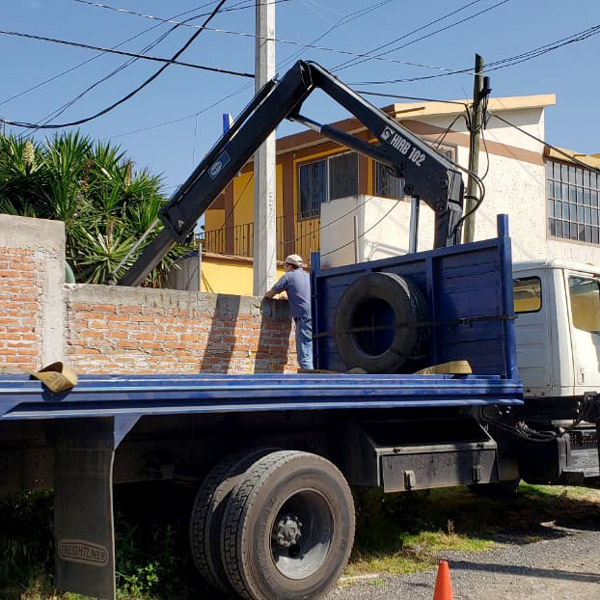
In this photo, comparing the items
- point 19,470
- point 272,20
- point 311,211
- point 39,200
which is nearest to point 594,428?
point 19,470

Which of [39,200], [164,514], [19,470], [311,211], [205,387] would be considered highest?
[311,211]

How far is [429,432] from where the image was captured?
691cm

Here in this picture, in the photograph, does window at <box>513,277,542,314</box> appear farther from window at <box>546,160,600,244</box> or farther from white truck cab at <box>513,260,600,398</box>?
window at <box>546,160,600,244</box>

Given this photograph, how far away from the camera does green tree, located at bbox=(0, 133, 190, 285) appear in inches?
508

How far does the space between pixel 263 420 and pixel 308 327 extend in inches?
148

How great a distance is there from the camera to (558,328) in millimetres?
8180

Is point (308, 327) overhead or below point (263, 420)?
overhead

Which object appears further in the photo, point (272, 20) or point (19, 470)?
point (272, 20)

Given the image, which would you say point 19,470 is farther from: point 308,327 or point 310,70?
point 310,70

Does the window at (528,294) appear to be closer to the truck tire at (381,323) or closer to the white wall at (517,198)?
the truck tire at (381,323)

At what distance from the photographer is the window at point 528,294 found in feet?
27.5

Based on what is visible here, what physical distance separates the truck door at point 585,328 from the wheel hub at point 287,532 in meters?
3.61

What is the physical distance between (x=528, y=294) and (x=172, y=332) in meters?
3.75

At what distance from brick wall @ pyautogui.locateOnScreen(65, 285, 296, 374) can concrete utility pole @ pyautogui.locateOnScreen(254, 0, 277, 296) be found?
111 centimetres
